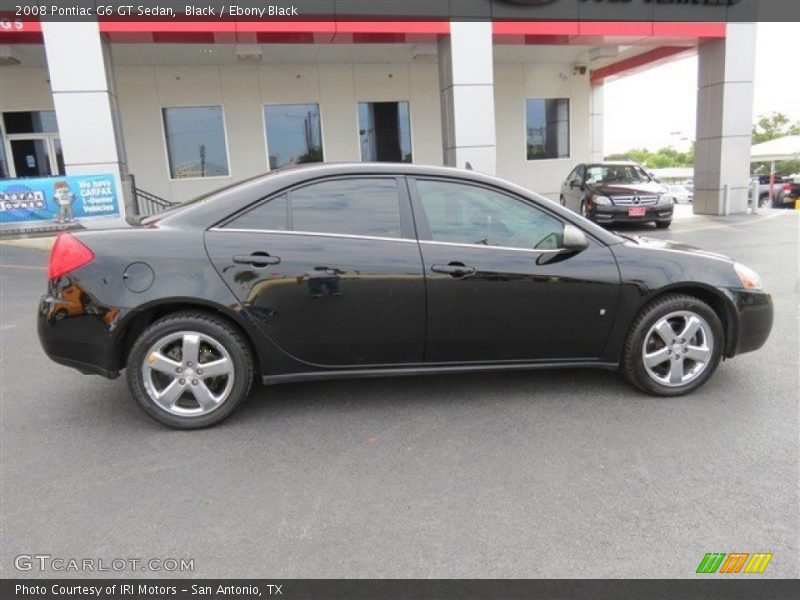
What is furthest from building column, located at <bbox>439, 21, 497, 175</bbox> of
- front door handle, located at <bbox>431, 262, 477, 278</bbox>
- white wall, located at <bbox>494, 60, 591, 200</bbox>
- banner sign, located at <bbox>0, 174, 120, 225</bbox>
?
front door handle, located at <bbox>431, 262, 477, 278</bbox>

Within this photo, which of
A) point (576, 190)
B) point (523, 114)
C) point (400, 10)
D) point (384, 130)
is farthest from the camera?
point (523, 114)

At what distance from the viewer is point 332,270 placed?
135 inches

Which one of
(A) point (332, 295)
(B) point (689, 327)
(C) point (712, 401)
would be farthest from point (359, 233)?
(C) point (712, 401)

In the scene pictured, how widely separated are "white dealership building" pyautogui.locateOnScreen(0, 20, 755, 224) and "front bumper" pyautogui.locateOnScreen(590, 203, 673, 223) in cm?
268

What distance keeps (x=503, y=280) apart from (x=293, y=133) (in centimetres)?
1466

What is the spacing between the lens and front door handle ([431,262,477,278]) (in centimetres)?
348

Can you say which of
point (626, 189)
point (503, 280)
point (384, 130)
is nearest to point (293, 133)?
point (384, 130)

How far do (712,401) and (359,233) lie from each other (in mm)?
2596

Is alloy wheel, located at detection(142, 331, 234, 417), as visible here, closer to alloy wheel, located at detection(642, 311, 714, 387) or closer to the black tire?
the black tire

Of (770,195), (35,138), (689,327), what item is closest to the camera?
(689,327)

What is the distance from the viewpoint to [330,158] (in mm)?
17125

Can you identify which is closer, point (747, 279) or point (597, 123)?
point (747, 279)

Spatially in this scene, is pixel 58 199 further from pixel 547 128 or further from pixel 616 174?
pixel 547 128
